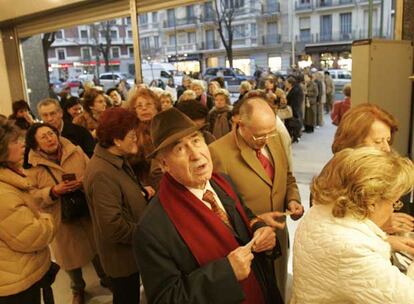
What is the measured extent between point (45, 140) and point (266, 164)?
56.2 inches

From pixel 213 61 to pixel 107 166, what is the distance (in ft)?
59.5

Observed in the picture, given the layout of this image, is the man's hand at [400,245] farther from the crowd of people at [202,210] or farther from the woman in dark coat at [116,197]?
the woman in dark coat at [116,197]

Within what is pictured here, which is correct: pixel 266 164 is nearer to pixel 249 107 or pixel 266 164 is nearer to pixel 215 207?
pixel 249 107

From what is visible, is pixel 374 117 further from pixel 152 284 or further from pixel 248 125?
pixel 152 284

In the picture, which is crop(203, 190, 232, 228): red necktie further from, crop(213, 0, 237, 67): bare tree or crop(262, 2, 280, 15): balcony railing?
crop(262, 2, 280, 15): balcony railing

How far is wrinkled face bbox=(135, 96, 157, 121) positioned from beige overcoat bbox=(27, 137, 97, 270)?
1.69 ft

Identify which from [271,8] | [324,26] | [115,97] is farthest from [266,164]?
[324,26]

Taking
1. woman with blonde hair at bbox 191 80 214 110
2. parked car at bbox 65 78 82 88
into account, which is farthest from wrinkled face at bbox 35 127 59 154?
parked car at bbox 65 78 82 88

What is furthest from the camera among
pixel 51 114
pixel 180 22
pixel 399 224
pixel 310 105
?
pixel 180 22

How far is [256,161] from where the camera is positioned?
182cm

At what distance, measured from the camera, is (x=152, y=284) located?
1096mm

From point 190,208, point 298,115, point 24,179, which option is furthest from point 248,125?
point 298,115

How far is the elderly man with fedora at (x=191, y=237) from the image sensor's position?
1.07 metres

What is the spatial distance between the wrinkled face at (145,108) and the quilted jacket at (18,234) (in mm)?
1110
